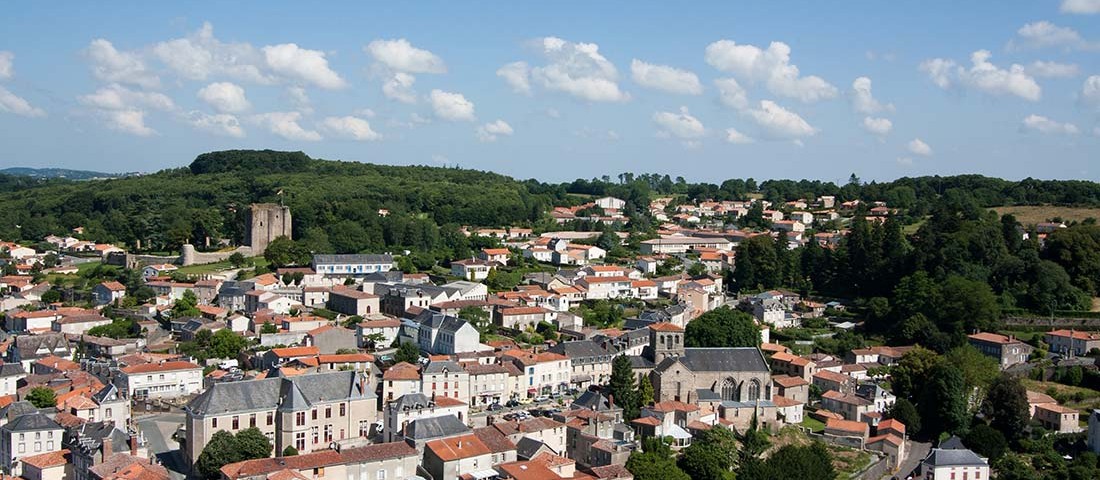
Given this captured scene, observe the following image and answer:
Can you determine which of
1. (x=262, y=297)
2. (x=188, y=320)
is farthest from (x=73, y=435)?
(x=262, y=297)

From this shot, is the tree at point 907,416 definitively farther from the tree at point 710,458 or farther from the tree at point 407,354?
the tree at point 407,354

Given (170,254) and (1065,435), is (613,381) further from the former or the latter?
(170,254)

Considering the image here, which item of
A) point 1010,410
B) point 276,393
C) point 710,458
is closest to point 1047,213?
point 1010,410

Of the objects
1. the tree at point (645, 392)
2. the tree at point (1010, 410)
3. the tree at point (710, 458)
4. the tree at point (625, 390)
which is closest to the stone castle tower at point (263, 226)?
the tree at point (625, 390)

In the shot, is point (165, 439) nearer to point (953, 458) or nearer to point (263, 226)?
point (953, 458)

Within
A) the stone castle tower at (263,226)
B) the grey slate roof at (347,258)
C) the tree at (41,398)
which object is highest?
the stone castle tower at (263,226)

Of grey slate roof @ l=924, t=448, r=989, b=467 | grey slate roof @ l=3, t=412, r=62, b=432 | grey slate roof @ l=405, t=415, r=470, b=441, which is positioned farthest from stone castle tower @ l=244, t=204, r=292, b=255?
grey slate roof @ l=924, t=448, r=989, b=467

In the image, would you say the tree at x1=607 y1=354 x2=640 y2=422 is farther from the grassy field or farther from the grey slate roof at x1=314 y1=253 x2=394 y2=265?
the grassy field
